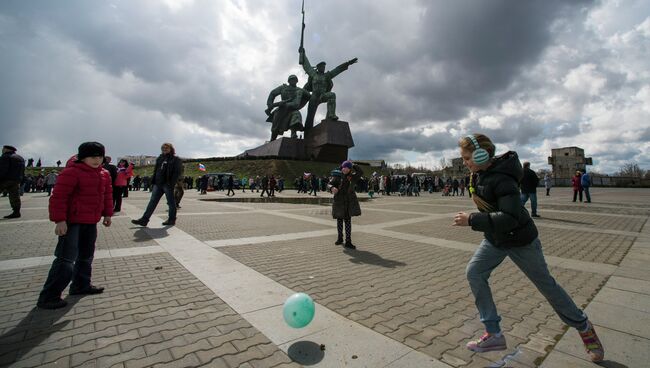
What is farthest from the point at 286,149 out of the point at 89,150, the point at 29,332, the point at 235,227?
the point at 29,332

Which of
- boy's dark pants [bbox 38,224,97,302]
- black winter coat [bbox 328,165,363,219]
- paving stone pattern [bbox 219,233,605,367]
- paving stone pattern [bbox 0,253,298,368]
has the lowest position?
paving stone pattern [bbox 219,233,605,367]

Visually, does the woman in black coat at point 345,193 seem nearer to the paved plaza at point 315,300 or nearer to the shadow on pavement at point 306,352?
the paved plaza at point 315,300

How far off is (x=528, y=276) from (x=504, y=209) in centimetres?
61

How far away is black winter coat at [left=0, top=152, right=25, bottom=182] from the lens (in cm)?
788

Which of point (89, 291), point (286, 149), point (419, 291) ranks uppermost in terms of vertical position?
point (286, 149)

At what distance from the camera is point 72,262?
3.00 meters

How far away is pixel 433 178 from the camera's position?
119ft

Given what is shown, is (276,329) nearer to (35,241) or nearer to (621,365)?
(621,365)

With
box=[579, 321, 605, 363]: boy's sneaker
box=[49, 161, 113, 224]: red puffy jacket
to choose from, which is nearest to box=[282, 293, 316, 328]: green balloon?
box=[579, 321, 605, 363]: boy's sneaker

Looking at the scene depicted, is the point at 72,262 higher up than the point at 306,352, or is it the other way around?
the point at 72,262

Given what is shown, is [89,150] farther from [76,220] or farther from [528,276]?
[528,276]

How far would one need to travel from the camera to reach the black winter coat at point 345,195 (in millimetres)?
5938

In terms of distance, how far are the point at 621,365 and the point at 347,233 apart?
4.07 m

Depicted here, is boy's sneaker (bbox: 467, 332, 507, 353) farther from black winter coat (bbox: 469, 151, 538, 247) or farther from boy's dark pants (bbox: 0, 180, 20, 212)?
boy's dark pants (bbox: 0, 180, 20, 212)
